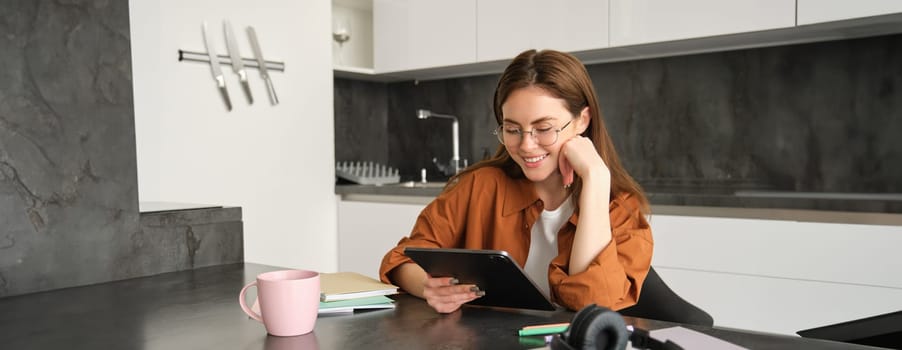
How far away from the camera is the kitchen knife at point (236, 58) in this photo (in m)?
2.89

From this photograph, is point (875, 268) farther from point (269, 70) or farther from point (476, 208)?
point (269, 70)

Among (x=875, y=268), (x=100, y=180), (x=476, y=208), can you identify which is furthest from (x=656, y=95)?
(x=100, y=180)

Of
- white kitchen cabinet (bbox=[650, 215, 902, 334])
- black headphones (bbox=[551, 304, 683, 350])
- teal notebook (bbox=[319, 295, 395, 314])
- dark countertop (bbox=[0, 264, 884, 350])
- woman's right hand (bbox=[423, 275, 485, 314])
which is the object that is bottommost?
white kitchen cabinet (bbox=[650, 215, 902, 334])

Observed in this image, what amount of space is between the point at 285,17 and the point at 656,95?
5.48 ft

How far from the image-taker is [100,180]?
1327 mm

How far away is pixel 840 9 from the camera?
2.32 meters

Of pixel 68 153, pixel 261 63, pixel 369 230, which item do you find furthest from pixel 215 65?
pixel 68 153

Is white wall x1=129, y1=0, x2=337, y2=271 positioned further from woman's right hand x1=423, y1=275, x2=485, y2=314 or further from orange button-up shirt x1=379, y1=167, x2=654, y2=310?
woman's right hand x1=423, y1=275, x2=485, y2=314

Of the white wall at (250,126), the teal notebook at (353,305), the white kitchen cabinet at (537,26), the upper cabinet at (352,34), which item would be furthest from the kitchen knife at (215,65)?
the teal notebook at (353,305)

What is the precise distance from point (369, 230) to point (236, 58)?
98 centimetres

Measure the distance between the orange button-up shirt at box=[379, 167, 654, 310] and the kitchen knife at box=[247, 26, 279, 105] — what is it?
171 centimetres

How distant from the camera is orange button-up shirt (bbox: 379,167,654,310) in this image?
1289 mm

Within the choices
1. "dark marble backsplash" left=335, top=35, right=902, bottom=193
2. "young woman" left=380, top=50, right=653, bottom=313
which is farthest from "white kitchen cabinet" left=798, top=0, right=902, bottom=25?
"young woman" left=380, top=50, right=653, bottom=313

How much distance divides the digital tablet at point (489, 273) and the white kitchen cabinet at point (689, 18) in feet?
6.07
